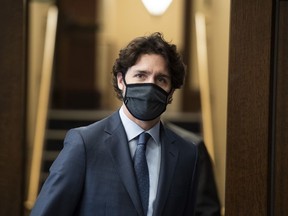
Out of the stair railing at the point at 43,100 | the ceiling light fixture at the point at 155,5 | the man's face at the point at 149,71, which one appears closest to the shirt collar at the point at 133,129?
the man's face at the point at 149,71

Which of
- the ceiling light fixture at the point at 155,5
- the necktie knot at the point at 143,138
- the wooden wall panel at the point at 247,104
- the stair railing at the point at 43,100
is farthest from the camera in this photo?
the stair railing at the point at 43,100

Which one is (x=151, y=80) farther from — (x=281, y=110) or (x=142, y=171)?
(x=281, y=110)

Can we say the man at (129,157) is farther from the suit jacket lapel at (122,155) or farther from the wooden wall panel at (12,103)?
the wooden wall panel at (12,103)

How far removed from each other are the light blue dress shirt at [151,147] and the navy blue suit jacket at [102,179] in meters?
0.02

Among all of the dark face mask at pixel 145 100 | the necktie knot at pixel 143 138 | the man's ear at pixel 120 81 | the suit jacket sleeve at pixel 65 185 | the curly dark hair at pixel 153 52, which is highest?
the curly dark hair at pixel 153 52

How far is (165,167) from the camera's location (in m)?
1.90

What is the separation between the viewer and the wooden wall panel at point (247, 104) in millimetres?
2047

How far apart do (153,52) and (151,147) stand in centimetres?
34

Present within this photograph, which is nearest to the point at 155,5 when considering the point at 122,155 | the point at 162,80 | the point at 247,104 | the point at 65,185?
the point at 247,104

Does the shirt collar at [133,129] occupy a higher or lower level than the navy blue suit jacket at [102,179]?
higher

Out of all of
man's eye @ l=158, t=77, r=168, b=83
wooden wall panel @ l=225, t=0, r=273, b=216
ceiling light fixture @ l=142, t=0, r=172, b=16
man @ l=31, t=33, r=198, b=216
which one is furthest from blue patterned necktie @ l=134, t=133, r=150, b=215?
ceiling light fixture @ l=142, t=0, r=172, b=16

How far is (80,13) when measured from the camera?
7164 mm

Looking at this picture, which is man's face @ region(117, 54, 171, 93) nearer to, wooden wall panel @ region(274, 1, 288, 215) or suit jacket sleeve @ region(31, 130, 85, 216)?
suit jacket sleeve @ region(31, 130, 85, 216)

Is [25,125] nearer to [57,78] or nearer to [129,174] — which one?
[129,174]
